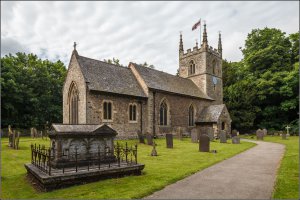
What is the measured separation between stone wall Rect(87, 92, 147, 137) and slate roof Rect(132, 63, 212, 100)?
3.19m

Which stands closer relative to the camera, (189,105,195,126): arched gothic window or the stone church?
the stone church

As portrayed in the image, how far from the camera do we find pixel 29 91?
34469 mm

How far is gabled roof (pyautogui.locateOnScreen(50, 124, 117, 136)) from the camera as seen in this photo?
27.8 ft

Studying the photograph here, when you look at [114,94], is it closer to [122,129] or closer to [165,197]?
[122,129]

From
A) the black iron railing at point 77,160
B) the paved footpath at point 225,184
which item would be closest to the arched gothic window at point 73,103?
the black iron railing at point 77,160

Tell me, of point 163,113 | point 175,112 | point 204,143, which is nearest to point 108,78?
point 163,113

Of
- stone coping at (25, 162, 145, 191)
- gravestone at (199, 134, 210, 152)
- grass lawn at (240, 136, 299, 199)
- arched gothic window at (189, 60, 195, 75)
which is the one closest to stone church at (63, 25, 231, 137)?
arched gothic window at (189, 60, 195, 75)

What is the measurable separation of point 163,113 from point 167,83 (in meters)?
4.41

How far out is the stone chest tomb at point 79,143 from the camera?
8383mm

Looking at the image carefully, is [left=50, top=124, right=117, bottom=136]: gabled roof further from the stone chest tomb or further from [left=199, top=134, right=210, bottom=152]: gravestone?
[left=199, top=134, right=210, bottom=152]: gravestone

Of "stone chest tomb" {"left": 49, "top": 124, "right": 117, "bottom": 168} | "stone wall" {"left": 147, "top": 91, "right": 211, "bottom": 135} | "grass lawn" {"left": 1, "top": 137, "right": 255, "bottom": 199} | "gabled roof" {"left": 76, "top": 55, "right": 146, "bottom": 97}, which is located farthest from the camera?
"stone wall" {"left": 147, "top": 91, "right": 211, "bottom": 135}

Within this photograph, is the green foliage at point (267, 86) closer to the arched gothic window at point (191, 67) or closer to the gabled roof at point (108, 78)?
the arched gothic window at point (191, 67)

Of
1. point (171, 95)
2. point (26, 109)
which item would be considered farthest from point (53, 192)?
point (26, 109)

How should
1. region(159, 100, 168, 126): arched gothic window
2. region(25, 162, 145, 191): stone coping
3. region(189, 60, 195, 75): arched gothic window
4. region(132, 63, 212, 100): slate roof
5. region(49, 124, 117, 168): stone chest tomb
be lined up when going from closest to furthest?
region(25, 162, 145, 191): stone coping → region(49, 124, 117, 168): stone chest tomb → region(159, 100, 168, 126): arched gothic window → region(132, 63, 212, 100): slate roof → region(189, 60, 195, 75): arched gothic window
